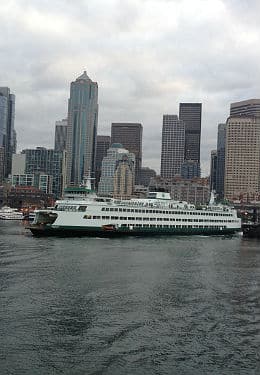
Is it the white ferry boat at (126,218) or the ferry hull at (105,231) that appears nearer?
the ferry hull at (105,231)

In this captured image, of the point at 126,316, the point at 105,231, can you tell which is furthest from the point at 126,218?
the point at 126,316

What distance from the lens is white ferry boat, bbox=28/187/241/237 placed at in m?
91.4

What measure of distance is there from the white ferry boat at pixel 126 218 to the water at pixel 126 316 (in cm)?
3002

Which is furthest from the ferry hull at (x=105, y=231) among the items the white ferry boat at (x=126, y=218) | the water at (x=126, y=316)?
the water at (x=126, y=316)

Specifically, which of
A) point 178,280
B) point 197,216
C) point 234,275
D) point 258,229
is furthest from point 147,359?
point 258,229

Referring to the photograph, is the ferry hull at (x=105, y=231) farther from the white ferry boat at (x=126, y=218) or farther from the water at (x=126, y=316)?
the water at (x=126, y=316)

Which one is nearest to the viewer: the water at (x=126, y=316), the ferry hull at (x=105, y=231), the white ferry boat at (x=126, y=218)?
the water at (x=126, y=316)

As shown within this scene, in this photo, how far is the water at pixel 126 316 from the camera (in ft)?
83.3

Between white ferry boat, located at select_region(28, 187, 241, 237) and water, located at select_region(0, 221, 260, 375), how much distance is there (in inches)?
1182

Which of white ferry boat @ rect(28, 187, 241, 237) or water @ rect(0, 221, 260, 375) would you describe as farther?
white ferry boat @ rect(28, 187, 241, 237)

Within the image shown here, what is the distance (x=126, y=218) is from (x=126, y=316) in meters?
66.3

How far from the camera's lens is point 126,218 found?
99750 millimetres

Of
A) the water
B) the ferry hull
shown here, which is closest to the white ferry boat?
the ferry hull

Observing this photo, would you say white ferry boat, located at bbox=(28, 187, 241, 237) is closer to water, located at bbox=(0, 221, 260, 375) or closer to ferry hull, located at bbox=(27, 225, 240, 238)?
ferry hull, located at bbox=(27, 225, 240, 238)
